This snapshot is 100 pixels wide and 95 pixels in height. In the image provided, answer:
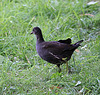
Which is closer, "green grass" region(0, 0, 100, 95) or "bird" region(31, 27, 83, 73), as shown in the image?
"green grass" region(0, 0, 100, 95)

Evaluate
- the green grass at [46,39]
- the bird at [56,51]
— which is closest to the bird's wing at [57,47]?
the bird at [56,51]

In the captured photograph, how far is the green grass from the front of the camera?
3754mm

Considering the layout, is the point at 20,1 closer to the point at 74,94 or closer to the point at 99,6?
the point at 99,6

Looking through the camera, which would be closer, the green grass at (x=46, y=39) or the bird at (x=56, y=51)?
the green grass at (x=46, y=39)

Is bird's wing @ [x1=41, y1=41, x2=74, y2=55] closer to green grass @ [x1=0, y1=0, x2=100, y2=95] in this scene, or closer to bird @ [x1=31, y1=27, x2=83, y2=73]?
bird @ [x1=31, y1=27, x2=83, y2=73]

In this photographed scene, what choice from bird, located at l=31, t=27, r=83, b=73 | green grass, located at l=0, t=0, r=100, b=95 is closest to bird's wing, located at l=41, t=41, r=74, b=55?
bird, located at l=31, t=27, r=83, b=73

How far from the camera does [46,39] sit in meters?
5.20

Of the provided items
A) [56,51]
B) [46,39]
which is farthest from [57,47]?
[46,39]

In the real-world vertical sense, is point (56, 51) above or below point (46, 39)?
below

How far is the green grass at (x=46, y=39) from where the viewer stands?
3754mm

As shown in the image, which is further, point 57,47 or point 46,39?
point 46,39

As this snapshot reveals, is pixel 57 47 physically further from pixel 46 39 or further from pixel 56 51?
pixel 46 39

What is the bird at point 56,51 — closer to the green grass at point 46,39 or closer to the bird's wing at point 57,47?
the bird's wing at point 57,47

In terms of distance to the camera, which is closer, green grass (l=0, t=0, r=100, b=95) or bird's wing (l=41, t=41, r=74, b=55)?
green grass (l=0, t=0, r=100, b=95)
